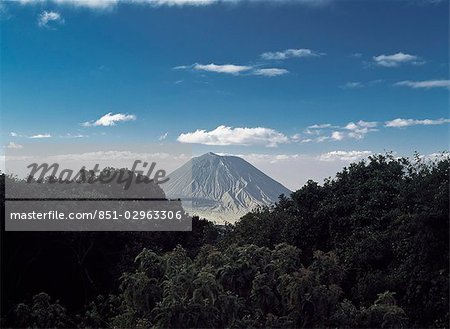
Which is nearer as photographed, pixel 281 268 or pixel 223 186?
pixel 281 268

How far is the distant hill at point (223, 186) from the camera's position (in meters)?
69.9

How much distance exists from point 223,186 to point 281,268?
81.1 metres

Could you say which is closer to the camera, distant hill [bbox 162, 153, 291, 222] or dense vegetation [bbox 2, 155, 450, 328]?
dense vegetation [bbox 2, 155, 450, 328]

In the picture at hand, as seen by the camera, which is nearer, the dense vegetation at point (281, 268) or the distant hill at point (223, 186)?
the dense vegetation at point (281, 268)

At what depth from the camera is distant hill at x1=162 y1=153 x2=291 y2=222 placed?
6988 cm

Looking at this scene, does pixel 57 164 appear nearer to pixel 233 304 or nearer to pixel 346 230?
pixel 233 304

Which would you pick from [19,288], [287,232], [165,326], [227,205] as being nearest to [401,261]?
[287,232]

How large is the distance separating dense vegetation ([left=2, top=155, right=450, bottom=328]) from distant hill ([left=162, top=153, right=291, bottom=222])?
135 feet

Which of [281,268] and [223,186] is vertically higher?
[223,186]

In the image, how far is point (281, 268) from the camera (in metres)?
11.7

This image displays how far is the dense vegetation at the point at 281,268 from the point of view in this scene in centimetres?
1065

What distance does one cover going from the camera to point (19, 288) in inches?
615

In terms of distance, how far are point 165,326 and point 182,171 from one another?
65626mm

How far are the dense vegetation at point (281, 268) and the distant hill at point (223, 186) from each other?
1614 inches
